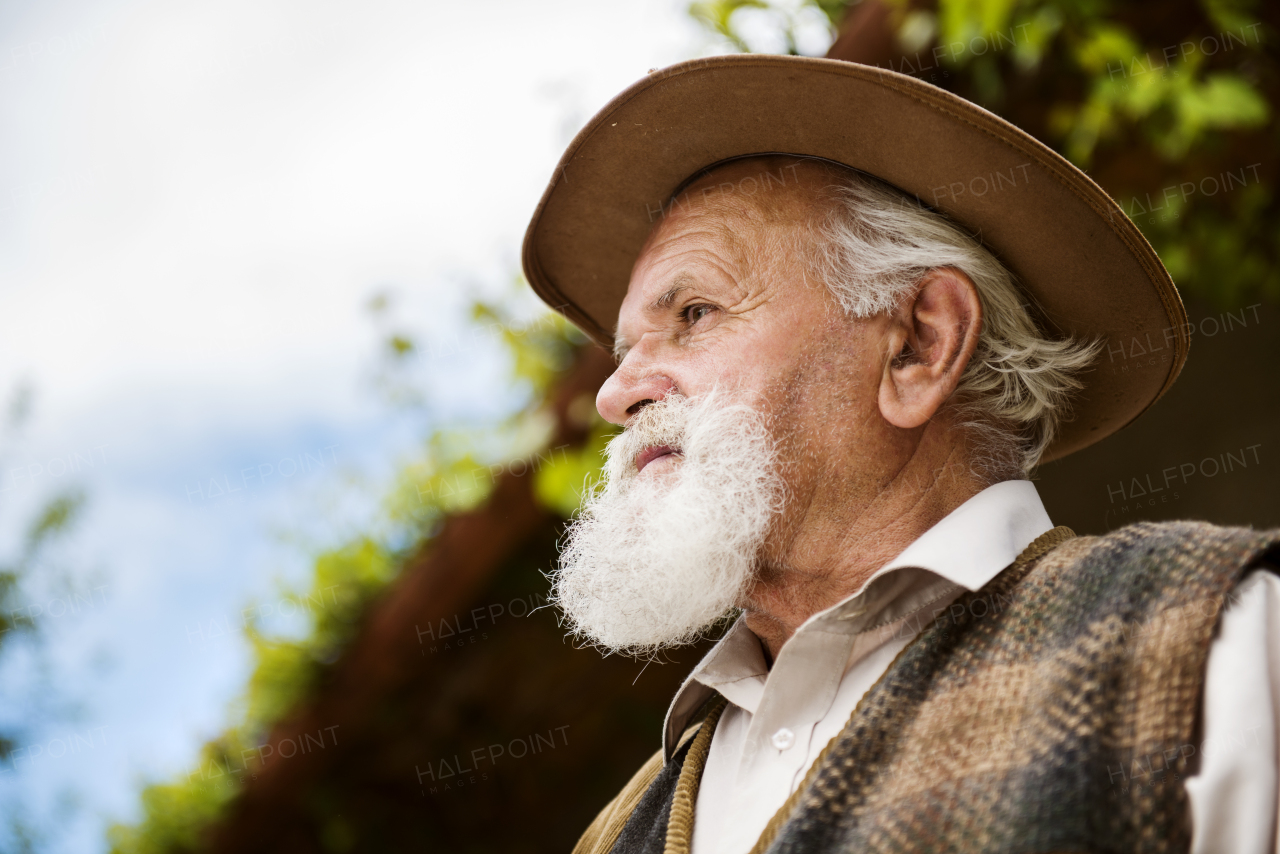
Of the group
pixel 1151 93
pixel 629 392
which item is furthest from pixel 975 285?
pixel 1151 93

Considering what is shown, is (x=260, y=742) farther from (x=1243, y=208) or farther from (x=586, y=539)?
(x=1243, y=208)

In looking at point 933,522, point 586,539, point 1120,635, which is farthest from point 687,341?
point 1120,635

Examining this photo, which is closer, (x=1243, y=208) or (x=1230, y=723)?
(x=1230, y=723)

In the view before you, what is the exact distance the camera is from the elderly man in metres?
1.34

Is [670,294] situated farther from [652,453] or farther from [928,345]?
[928,345]

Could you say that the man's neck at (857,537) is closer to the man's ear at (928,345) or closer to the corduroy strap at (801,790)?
the man's ear at (928,345)

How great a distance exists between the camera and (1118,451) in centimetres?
396

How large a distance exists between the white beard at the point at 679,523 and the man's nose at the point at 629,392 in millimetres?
29

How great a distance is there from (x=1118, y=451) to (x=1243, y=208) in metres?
1.12

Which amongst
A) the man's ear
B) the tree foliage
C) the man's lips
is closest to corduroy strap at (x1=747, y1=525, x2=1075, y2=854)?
the man's ear

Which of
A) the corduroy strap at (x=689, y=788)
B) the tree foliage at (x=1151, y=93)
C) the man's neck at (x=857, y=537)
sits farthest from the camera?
the tree foliage at (x=1151, y=93)

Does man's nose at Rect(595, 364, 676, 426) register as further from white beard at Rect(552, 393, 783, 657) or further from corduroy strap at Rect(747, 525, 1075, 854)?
corduroy strap at Rect(747, 525, 1075, 854)

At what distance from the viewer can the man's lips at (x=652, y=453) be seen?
6.70 feet

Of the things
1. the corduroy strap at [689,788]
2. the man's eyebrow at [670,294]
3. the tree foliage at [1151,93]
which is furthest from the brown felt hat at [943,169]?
the corduroy strap at [689,788]
